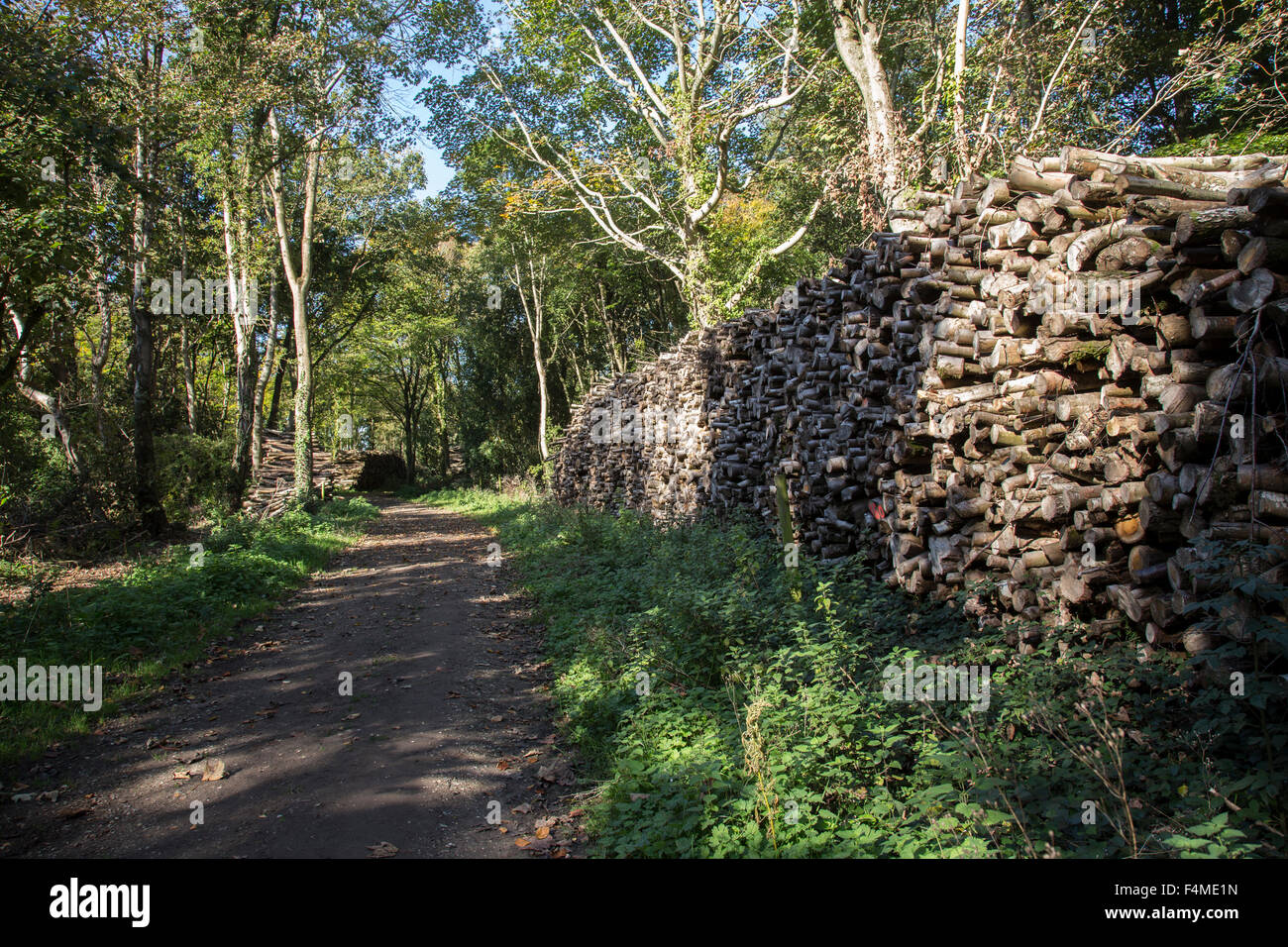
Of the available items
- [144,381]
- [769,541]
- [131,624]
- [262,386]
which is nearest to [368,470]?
[262,386]

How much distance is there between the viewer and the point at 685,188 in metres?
17.2

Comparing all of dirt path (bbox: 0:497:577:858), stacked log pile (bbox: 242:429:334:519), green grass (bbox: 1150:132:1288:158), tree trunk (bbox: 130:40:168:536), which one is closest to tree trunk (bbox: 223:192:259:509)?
stacked log pile (bbox: 242:429:334:519)

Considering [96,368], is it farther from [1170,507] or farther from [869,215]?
[1170,507]

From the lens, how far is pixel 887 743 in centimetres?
342

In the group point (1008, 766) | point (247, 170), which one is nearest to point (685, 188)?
point (247, 170)

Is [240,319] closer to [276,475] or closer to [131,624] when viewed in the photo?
[276,475]

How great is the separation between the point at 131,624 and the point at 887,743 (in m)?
7.92

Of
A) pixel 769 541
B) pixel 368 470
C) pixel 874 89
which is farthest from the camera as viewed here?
pixel 368 470

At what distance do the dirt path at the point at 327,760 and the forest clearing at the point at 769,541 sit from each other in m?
0.04

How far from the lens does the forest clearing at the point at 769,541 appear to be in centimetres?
324

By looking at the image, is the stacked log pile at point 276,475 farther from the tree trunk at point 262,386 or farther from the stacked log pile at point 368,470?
the stacked log pile at point 368,470

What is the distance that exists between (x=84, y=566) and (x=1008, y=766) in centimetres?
1491

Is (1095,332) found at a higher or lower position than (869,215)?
lower

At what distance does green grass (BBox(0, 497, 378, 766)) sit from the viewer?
5566 millimetres
